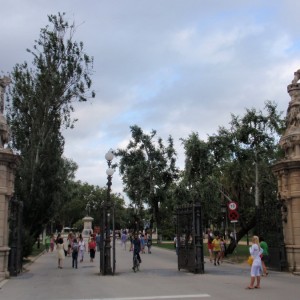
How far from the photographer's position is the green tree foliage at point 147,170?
5612cm

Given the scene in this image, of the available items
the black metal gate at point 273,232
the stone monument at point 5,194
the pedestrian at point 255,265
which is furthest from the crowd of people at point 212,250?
the stone monument at point 5,194

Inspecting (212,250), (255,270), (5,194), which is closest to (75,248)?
(5,194)

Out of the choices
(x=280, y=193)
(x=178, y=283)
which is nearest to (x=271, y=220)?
(x=280, y=193)

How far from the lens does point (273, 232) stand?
20297 mm

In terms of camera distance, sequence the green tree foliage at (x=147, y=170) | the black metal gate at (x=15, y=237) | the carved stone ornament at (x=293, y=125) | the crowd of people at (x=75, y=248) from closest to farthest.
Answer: the black metal gate at (x=15, y=237) → the carved stone ornament at (x=293, y=125) → the crowd of people at (x=75, y=248) → the green tree foliage at (x=147, y=170)

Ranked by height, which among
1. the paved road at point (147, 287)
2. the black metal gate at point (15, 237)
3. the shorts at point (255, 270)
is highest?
the black metal gate at point (15, 237)

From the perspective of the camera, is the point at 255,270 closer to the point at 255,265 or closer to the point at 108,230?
the point at 255,265

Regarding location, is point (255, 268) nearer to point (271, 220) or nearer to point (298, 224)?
point (298, 224)

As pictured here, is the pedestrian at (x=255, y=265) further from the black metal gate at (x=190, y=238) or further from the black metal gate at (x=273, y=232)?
the black metal gate at (x=273, y=232)

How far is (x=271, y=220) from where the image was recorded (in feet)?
67.7

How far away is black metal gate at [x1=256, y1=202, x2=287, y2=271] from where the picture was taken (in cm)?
1936

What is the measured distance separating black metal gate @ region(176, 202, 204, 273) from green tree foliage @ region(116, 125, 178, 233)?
3482cm

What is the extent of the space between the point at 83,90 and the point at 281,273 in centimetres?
1751

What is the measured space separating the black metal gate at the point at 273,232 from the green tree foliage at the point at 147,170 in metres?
34.4
